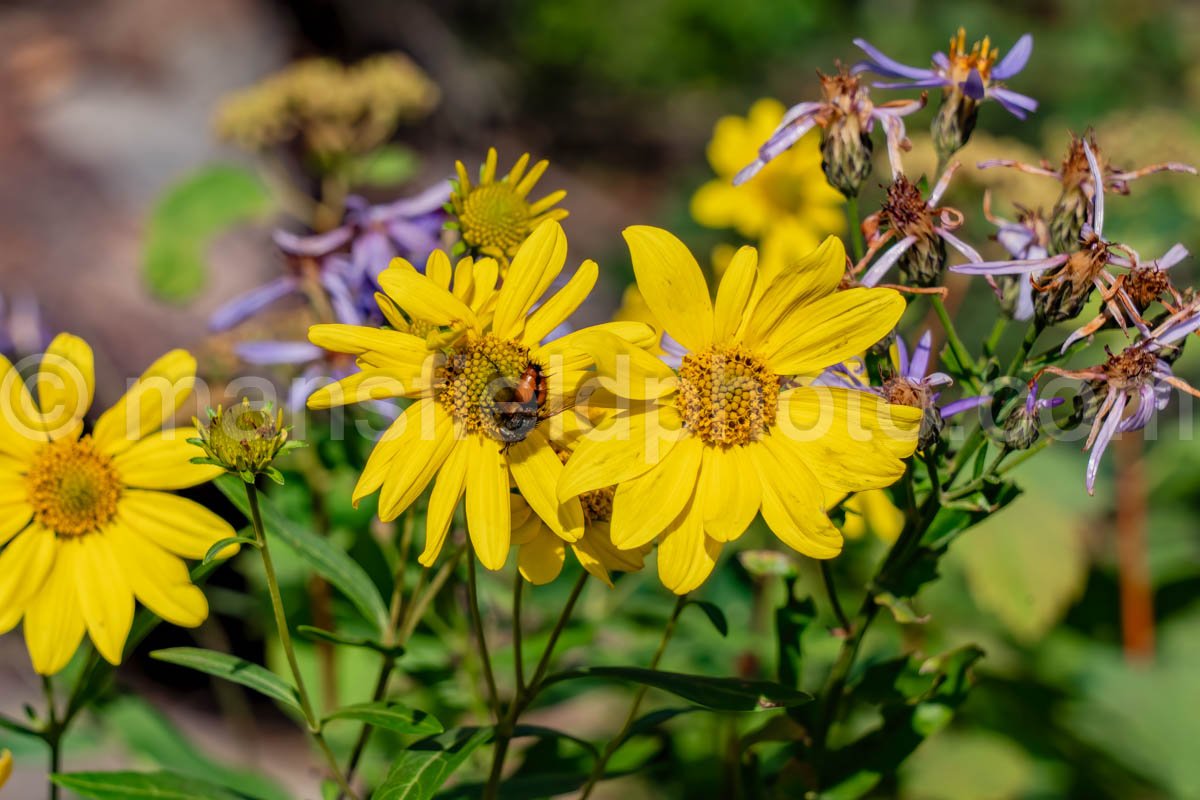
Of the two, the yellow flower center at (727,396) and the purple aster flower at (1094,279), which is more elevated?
the purple aster flower at (1094,279)

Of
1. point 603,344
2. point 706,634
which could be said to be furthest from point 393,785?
point 706,634

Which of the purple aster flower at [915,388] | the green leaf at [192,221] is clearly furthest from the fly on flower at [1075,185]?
the green leaf at [192,221]

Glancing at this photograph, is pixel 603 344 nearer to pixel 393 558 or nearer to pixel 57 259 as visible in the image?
pixel 393 558

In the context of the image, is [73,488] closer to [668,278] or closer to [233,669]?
[233,669]

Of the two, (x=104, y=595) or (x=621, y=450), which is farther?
(x=104, y=595)

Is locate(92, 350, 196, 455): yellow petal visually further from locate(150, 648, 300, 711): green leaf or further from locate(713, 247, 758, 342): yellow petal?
locate(713, 247, 758, 342): yellow petal

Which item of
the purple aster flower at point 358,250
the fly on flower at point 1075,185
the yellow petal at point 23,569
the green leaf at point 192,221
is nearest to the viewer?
the yellow petal at point 23,569

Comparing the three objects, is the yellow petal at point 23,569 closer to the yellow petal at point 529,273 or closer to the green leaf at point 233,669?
the green leaf at point 233,669

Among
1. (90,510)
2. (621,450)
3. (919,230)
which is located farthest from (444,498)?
(919,230)
